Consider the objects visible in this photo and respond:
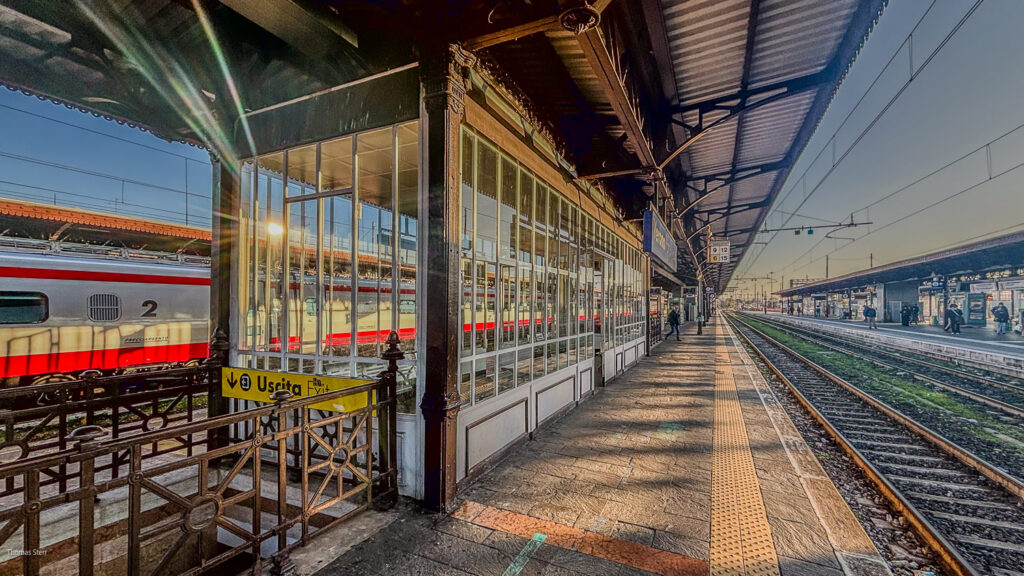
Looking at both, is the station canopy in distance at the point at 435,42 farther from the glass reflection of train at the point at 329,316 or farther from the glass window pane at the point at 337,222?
the glass reflection of train at the point at 329,316

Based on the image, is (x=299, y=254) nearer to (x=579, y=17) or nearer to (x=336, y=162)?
(x=336, y=162)

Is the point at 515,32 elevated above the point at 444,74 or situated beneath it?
elevated above

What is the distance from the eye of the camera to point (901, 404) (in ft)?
24.7

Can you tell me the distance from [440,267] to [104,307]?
26.1 feet

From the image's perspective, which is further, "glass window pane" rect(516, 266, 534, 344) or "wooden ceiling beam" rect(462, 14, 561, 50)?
"glass window pane" rect(516, 266, 534, 344)

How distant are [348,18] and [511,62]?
1669mm

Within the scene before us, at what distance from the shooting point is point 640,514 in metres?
3.38

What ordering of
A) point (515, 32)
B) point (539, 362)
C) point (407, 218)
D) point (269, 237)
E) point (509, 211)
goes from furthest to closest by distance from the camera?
point (407, 218), point (539, 362), point (509, 211), point (269, 237), point (515, 32)

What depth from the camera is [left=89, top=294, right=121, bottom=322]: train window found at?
7.24 metres

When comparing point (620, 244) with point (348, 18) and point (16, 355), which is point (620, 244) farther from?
point (16, 355)

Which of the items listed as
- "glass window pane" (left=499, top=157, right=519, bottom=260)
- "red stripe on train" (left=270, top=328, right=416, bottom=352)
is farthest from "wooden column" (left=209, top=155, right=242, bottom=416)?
"glass window pane" (left=499, top=157, right=519, bottom=260)

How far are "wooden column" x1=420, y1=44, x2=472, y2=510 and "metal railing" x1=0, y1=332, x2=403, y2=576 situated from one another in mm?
402

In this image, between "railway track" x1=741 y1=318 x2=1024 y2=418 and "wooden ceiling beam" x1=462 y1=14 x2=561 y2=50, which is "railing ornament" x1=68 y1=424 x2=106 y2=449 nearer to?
"wooden ceiling beam" x1=462 y1=14 x2=561 y2=50

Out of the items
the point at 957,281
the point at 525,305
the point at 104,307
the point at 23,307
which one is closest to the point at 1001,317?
the point at 957,281
